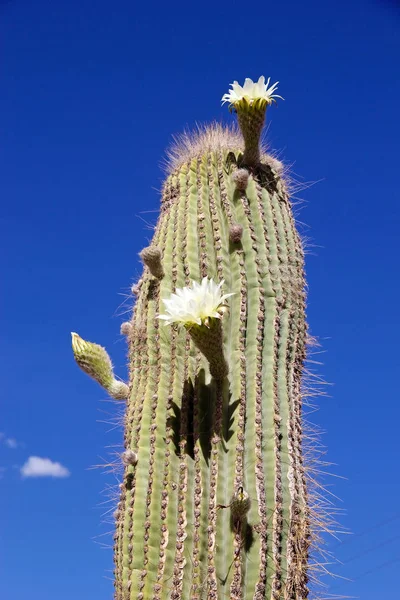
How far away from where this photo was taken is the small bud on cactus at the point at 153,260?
3902mm

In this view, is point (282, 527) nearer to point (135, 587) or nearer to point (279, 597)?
point (279, 597)

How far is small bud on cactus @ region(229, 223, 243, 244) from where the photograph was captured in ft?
12.9

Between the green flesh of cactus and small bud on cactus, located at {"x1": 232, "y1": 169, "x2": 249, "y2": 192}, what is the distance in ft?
0.09

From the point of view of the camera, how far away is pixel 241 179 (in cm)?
416

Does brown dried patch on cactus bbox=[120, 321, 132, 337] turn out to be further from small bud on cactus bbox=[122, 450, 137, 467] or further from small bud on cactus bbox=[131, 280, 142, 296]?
small bud on cactus bbox=[122, 450, 137, 467]

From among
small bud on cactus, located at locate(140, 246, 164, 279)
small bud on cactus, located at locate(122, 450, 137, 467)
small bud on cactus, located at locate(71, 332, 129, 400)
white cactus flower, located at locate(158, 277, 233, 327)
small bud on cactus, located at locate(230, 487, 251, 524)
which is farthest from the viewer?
small bud on cactus, located at locate(71, 332, 129, 400)

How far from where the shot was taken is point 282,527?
3.34 meters

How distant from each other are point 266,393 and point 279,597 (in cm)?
92

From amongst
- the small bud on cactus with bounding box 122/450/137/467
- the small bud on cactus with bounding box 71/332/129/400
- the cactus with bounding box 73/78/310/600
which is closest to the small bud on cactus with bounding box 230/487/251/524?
the cactus with bounding box 73/78/310/600

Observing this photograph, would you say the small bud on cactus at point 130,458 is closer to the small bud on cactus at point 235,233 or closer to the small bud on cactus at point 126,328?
the small bud on cactus at point 126,328

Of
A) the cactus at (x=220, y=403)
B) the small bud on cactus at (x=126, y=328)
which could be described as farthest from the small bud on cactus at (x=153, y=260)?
the small bud on cactus at (x=126, y=328)

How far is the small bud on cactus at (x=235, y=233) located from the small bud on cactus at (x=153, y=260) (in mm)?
400

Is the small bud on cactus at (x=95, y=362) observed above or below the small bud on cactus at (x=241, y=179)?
below

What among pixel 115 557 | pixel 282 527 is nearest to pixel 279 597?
pixel 282 527
